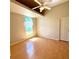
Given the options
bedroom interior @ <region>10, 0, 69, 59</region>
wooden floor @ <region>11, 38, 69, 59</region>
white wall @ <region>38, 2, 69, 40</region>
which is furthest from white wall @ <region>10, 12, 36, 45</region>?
white wall @ <region>38, 2, 69, 40</region>

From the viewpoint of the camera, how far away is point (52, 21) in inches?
308

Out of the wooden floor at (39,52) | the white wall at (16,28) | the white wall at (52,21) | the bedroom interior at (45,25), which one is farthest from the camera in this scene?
the white wall at (52,21)

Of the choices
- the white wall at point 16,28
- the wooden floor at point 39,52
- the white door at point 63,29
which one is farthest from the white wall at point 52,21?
the wooden floor at point 39,52

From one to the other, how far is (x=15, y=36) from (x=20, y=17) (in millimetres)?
1473

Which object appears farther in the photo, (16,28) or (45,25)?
(45,25)

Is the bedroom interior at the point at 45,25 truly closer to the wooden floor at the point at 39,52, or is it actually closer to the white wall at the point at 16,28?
the white wall at the point at 16,28

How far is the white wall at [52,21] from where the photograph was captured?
7.20 meters

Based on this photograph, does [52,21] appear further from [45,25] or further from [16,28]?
[16,28]

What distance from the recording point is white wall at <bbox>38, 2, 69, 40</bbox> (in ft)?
23.6

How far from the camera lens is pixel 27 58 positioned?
10.5ft

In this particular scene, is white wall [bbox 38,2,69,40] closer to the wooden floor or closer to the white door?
the white door

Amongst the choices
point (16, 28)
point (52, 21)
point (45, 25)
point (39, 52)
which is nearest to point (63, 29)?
point (52, 21)
